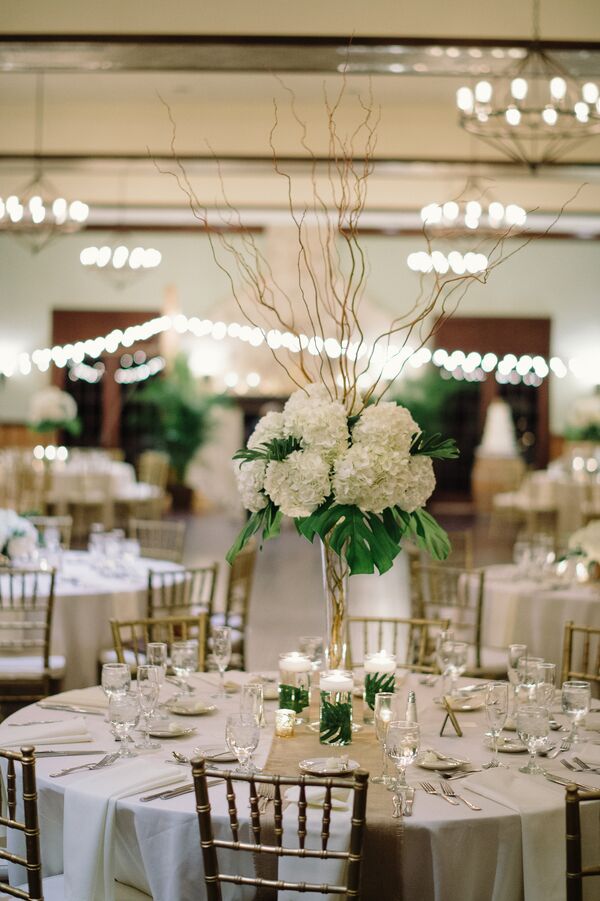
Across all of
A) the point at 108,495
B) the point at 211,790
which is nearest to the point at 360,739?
the point at 211,790

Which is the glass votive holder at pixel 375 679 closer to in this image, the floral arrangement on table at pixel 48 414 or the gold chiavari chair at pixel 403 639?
the gold chiavari chair at pixel 403 639

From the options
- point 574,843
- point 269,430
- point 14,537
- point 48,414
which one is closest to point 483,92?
point 14,537

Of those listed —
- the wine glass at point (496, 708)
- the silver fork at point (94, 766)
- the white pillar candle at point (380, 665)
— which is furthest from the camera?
the white pillar candle at point (380, 665)

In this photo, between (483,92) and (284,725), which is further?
(483,92)

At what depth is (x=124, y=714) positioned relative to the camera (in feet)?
10.2

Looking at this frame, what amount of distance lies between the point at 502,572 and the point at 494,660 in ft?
4.56

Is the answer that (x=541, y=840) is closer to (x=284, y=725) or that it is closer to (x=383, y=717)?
(x=383, y=717)

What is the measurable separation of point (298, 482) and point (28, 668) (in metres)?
2.81

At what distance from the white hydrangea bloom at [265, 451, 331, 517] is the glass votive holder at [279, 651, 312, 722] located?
574 millimetres

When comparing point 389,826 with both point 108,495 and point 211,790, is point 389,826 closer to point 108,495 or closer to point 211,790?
point 211,790

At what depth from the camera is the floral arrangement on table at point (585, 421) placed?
13.0m

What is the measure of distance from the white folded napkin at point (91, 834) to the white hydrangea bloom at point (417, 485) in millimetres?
1063

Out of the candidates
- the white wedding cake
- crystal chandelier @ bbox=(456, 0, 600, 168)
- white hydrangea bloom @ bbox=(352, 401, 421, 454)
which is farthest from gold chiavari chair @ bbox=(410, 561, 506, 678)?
the white wedding cake

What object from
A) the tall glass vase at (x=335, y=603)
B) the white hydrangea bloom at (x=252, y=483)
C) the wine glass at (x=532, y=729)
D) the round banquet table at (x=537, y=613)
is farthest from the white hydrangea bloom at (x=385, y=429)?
the round banquet table at (x=537, y=613)
